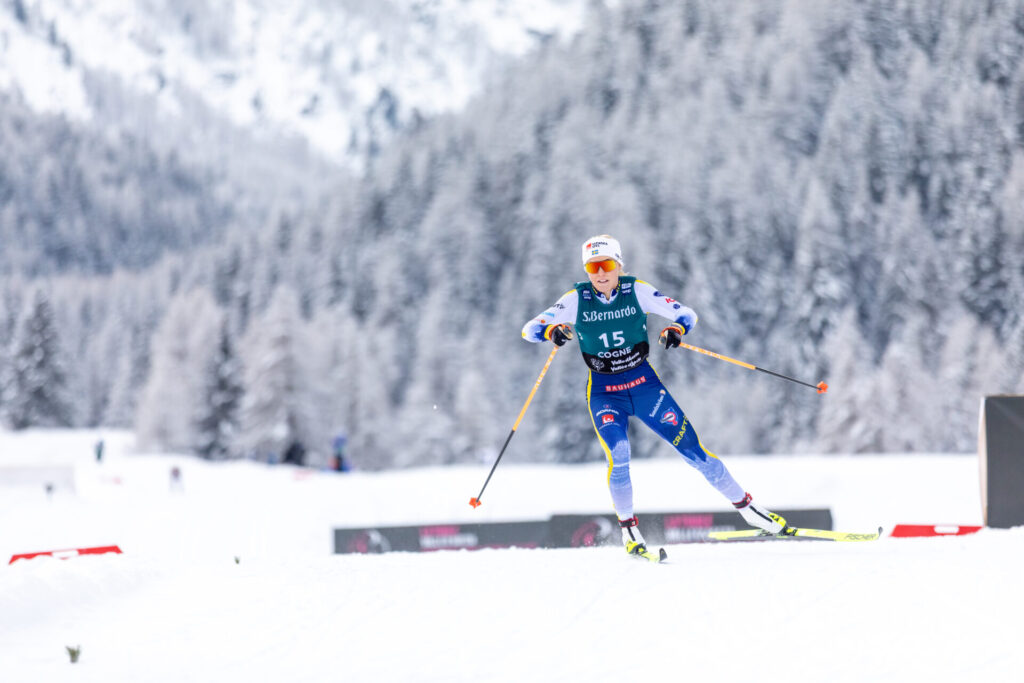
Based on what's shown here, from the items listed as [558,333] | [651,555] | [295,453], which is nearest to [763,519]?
[651,555]

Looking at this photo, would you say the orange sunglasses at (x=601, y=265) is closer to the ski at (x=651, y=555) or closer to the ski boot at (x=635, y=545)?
the ski boot at (x=635, y=545)

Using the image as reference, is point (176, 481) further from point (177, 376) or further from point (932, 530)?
point (177, 376)

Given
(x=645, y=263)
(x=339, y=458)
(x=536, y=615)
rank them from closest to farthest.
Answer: (x=536, y=615), (x=339, y=458), (x=645, y=263)

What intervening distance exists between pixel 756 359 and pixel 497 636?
178 ft

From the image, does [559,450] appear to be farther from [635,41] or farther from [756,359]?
[635,41]

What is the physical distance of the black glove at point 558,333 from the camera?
6320mm

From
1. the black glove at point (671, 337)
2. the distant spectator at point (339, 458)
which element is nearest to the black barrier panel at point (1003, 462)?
the black glove at point (671, 337)

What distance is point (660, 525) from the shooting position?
12.4 m

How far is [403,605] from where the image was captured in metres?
5.25

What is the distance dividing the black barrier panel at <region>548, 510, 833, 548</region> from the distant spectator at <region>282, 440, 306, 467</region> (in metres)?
28.0

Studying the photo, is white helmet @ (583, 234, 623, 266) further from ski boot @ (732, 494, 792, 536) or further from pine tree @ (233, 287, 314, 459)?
pine tree @ (233, 287, 314, 459)

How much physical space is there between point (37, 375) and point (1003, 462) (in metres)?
56.0

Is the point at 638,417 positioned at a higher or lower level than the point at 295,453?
higher

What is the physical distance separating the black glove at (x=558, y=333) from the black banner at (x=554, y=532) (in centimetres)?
589
